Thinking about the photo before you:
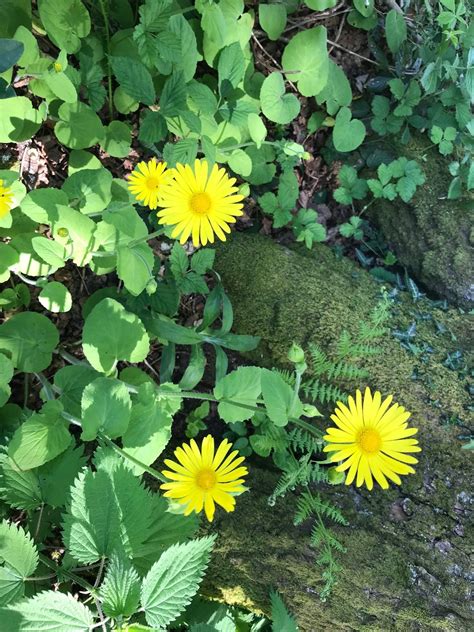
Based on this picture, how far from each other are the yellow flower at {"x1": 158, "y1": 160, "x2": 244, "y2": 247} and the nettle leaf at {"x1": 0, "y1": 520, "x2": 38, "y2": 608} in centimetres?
88

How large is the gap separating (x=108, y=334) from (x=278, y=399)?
1.79 ft

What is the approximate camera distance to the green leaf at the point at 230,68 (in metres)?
1.85

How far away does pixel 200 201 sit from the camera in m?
1.58

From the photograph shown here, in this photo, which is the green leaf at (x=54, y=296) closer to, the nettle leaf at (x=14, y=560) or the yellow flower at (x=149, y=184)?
the yellow flower at (x=149, y=184)

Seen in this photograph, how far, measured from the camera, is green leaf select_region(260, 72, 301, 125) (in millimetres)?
2010

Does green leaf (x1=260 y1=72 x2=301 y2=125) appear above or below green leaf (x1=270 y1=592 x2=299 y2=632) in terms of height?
above

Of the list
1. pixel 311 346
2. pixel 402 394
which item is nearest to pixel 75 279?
pixel 311 346

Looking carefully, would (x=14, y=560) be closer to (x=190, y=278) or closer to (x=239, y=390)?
(x=239, y=390)

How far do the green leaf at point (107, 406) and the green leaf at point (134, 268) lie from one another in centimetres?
31

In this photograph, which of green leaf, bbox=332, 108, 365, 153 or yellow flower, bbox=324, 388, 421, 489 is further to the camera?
green leaf, bbox=332, 108, 365, 153

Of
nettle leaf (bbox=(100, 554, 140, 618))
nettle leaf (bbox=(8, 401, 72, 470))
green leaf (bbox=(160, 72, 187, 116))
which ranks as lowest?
nettle leaf (bbox=(100, 554, 140, 618))

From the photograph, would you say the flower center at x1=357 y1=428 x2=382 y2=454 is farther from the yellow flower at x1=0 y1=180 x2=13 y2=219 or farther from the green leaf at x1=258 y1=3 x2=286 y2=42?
the green leaf at x1=258 y1=3 x2=286 y2=42

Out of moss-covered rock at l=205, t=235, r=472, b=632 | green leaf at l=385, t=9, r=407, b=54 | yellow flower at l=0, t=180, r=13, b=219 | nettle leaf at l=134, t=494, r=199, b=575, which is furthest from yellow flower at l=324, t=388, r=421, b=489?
green leaf at l=385, t=9, r=407, b=54

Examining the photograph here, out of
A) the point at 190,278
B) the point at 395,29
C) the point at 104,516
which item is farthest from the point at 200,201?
the point at 395,29
